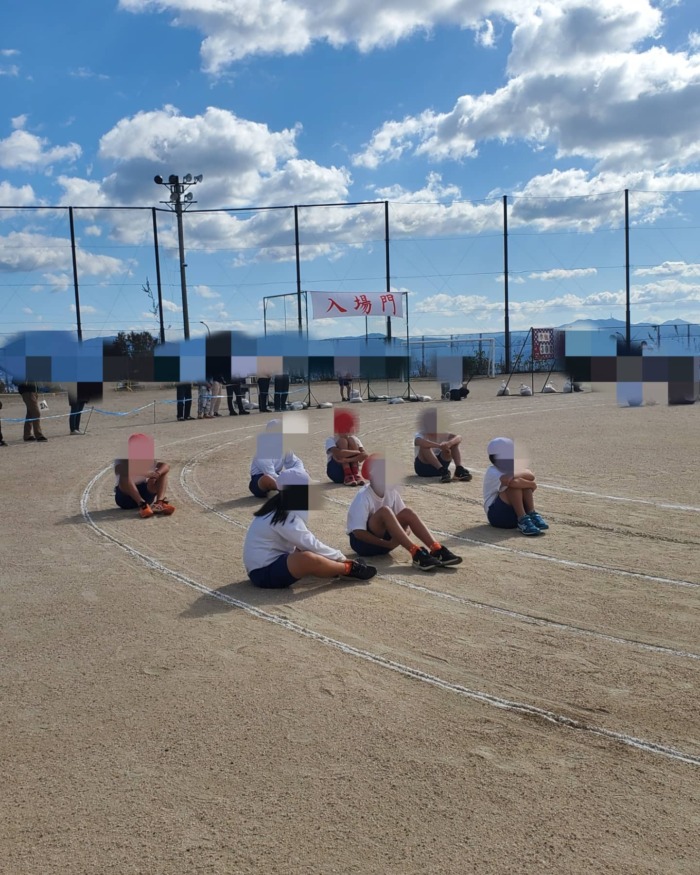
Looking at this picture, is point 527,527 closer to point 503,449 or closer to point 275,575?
point 503,449

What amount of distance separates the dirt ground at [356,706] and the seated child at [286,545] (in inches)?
7.1

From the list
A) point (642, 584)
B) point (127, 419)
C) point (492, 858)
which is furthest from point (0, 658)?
point (127, 419)

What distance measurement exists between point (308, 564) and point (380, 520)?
1.10 metres

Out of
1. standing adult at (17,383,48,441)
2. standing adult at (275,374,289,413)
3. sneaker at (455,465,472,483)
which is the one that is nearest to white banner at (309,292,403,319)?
standing adult at (275,374,289,413)

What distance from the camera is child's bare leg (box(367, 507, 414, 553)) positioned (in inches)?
277

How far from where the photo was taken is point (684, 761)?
365cm

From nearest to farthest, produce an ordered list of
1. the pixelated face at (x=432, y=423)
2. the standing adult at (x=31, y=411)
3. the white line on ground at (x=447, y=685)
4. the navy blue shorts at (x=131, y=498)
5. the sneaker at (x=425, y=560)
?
the white line on ground at (x=447, y=685), the sneaker at (x=425, y=560), the navy blue shorts at (x=131, y=498), the pixelated face at (x=432, y=423), the standing adult at (x=31, y=411)

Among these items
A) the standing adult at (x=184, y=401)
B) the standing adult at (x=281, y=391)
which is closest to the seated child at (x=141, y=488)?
the standing adult at (x=184, y=401)

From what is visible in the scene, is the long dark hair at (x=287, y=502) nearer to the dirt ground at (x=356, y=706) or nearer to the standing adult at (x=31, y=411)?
the dirt ground at (x=356, y=706)

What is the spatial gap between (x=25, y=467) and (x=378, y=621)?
10.7 meters

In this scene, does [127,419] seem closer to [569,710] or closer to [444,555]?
[444,555]

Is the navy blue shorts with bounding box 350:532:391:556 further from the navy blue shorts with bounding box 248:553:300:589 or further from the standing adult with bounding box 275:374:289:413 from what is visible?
the standing adult with bounding box 275:374:289:413

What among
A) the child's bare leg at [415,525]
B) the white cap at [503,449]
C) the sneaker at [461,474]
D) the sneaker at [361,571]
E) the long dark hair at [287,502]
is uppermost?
the white cap at [503,449]

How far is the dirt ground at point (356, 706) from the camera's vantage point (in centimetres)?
314
